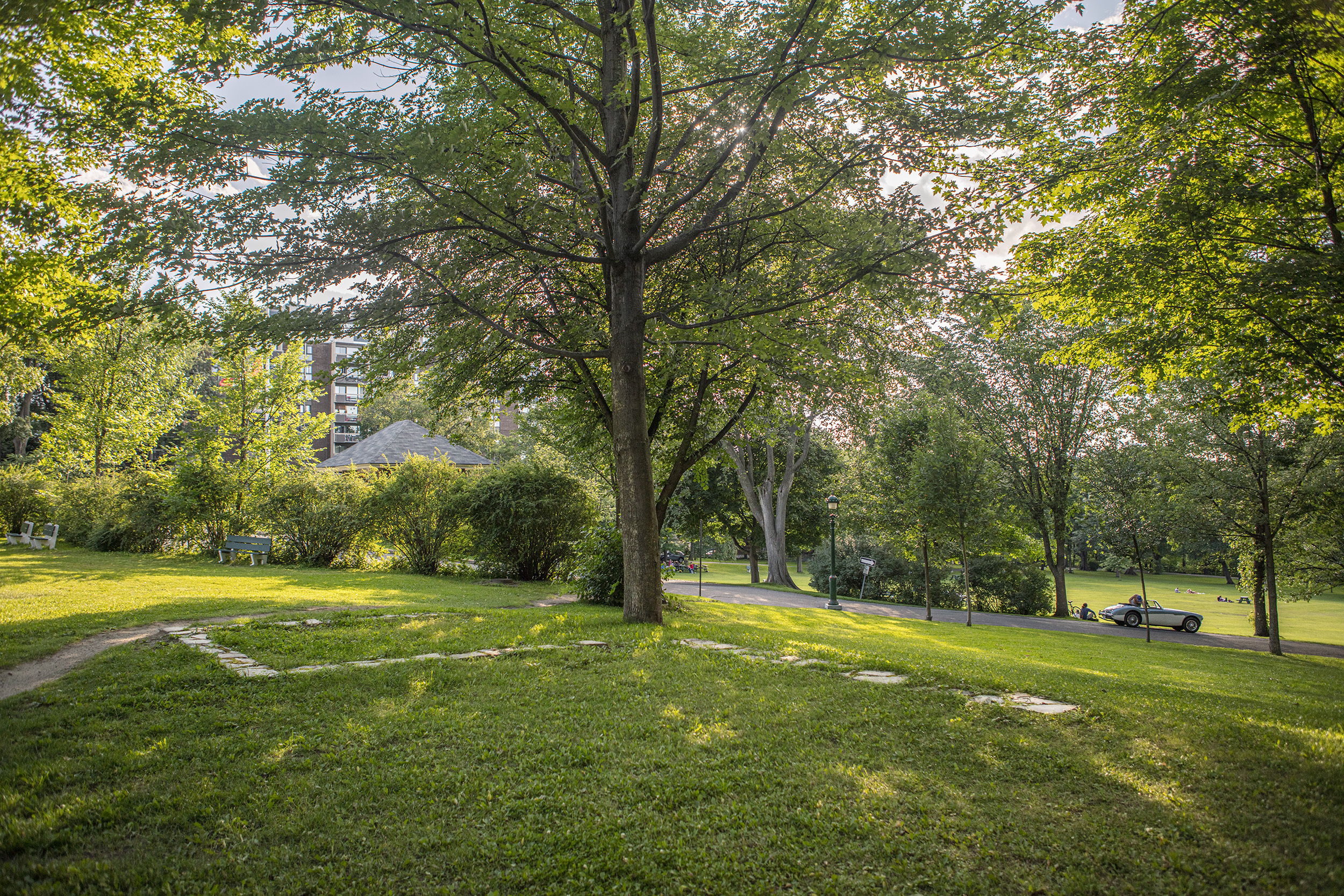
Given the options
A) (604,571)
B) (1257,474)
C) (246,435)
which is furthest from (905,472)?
(246,435)

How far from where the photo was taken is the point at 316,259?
7664mm

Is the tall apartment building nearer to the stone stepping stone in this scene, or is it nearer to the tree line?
the tree line

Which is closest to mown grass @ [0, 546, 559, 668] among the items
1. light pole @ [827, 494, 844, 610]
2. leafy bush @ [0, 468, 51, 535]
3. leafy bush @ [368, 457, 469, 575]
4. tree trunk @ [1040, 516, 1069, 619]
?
leafy bush @ [368, 457, 469, 575]

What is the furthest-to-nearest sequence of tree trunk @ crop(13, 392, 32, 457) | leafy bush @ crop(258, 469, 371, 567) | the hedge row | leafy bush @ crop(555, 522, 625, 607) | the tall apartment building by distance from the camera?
1. the tall apartment building
2. tree trunk @ crop(13, 392, 32, 457)
3. leafy bush @ crop(258, 469, 371, 567)
4. the hedge row
5. leafy bush @ crop(555, 522, 625, 607)

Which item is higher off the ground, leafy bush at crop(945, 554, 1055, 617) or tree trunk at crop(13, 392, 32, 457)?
tree trunk at crop(13, 392, 32, 457)

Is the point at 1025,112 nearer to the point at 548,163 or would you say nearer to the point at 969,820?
the point at 548,163

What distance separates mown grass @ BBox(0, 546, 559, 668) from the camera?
745 centimetres

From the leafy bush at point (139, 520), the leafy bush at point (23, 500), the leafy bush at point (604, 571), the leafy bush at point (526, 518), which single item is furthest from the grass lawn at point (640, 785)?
the leafy bush at point (23, 500)

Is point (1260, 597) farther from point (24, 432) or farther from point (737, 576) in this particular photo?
point (24, 432)

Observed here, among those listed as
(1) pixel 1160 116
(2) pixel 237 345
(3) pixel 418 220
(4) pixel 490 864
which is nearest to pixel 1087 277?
(1) pixel 1160 116

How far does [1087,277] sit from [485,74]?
30.5ft

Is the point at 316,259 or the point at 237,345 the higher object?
the point at 316,259

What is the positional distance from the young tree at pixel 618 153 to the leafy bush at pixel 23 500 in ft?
80.4

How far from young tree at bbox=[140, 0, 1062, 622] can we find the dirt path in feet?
13.8
